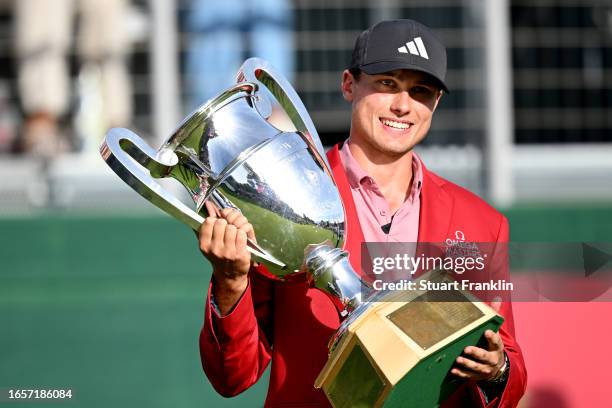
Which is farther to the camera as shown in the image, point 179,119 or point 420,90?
point 179,119

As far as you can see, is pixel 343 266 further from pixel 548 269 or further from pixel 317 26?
pixel 317 26

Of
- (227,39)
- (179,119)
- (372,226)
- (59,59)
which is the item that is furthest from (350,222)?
(59,59)

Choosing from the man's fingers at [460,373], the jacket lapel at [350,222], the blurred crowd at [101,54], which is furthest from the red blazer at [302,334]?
the blurred crowd at [101,54]

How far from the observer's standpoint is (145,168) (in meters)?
1.56

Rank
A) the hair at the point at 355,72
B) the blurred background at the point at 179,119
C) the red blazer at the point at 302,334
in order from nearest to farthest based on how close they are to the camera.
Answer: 1. the red blazer at the point at 302,334
2. the hair at the point at 355,72
3. the blurred background at the point at 179,119

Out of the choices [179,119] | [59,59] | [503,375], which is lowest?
[503,375]

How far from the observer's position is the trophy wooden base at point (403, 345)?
1.40m

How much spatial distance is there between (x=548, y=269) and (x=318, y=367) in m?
0.76

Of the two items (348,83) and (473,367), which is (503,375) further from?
(348,83)

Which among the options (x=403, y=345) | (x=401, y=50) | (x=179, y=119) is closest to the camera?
(x=403, y=345)

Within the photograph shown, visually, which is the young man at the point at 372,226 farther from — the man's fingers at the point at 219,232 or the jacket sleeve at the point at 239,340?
the man's fingers at the point at 219,232

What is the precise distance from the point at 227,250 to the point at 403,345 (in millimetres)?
278

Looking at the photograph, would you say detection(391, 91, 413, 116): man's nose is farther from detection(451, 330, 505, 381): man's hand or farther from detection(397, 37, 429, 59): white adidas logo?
detection(451, 330, 505, 381): man's hand

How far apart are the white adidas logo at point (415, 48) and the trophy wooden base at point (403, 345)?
1.22 ft
